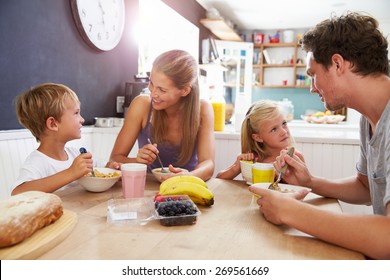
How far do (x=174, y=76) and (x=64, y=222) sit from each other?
893 mm

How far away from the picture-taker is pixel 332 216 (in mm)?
735

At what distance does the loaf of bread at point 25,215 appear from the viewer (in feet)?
2.06

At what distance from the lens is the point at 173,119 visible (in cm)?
173

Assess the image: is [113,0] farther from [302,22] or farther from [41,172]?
[302,22]

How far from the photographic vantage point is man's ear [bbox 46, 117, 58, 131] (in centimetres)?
133

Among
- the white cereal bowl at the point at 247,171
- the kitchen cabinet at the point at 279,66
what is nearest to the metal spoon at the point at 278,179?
the white cereal bowl at the point at 247,171

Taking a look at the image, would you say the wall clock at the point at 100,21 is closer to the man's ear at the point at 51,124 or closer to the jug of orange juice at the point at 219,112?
the jug of orange juice at the point at 219,112

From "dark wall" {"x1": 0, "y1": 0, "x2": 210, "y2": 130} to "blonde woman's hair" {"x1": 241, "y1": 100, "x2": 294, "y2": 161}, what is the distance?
1.18 m

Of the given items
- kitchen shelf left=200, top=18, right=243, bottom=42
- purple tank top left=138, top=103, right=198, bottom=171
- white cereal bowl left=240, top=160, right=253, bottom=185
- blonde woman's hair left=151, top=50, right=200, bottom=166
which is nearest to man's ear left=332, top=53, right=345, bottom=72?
white cereal bowl left=240, top=160, right=253, bottom=185

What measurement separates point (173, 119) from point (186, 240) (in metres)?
1.07

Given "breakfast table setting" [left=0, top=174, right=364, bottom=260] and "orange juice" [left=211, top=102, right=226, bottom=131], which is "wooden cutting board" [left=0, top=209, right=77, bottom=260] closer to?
"breakfast table setting" [left=0, top=174, right=364, bottom=260]

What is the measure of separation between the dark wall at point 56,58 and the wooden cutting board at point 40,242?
46.7 inches

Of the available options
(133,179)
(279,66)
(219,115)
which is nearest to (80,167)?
(133,179)

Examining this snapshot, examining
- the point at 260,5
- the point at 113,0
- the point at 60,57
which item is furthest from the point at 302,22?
the point at 60,57
